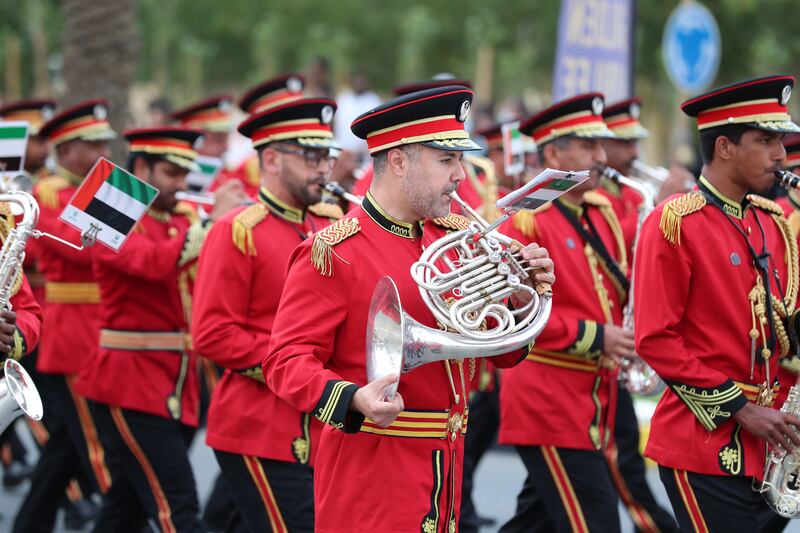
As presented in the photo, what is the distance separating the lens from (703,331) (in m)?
5.08

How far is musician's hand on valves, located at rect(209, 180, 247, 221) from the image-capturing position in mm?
6488

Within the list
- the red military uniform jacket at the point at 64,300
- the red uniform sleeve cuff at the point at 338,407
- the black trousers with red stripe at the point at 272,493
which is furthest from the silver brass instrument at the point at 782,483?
the red military uniform jacket at the point at 64,300

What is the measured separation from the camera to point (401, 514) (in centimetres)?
438

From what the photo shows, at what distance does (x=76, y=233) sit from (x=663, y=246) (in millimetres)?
3543

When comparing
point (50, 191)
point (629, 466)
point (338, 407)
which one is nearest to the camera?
point (338, 407)

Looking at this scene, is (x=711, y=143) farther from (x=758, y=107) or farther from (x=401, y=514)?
(x=401, y=514)

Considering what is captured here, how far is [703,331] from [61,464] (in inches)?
163

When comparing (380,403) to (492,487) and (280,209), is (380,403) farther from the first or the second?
(492,487)

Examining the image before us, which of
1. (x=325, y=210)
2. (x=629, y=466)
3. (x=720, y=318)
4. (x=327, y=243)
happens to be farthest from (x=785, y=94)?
(x=629, y=466)

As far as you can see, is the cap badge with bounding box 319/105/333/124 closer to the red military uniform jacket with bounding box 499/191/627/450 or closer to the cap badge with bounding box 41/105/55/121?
the red military uniform jacket with bounding box 499/191/627/450

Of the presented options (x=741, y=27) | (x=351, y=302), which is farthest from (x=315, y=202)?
(x=741, y=27)

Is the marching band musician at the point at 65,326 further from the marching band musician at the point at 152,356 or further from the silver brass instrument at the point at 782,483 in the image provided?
the silver brass instrument at the point at 782,483

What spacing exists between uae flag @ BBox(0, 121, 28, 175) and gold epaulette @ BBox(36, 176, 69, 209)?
210 cm

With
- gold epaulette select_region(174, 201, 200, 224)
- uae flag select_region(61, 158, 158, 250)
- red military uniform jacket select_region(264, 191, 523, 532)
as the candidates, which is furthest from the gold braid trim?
gold epaulette select_region(174, 201, 200, 224)
